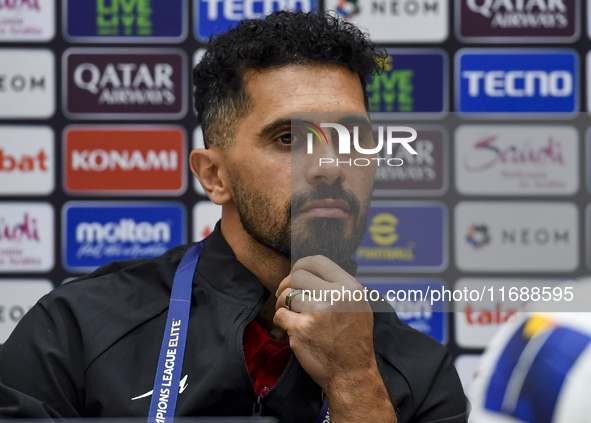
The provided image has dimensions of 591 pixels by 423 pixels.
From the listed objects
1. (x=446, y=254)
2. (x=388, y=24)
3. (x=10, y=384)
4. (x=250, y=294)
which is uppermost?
(x=388, y=24)

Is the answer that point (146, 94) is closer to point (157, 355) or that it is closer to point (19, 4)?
point (19, 4)

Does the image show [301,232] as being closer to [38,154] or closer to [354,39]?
[354,39]

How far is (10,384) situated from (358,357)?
587mm

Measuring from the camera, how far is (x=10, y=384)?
3.32 feet

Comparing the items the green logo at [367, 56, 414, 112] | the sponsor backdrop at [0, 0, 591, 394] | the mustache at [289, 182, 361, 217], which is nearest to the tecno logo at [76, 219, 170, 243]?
the sponsor backdrop at [0, 0, 591, 394]

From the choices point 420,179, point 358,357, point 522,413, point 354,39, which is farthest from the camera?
point 354,39

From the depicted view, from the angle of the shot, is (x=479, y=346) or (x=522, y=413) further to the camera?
(x=479, y=346)

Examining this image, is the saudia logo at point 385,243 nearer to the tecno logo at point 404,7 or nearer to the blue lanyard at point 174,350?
the blue lanyard at point 174,350

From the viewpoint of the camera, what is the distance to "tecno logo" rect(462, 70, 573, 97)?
1795 millimetres

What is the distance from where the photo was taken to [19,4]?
1.81 m

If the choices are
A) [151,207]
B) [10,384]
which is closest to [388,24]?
[151,207]

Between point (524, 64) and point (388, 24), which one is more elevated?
point (388, 24)

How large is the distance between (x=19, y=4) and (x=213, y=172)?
3.39 ft

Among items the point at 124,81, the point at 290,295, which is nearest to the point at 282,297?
the point at 290,295
